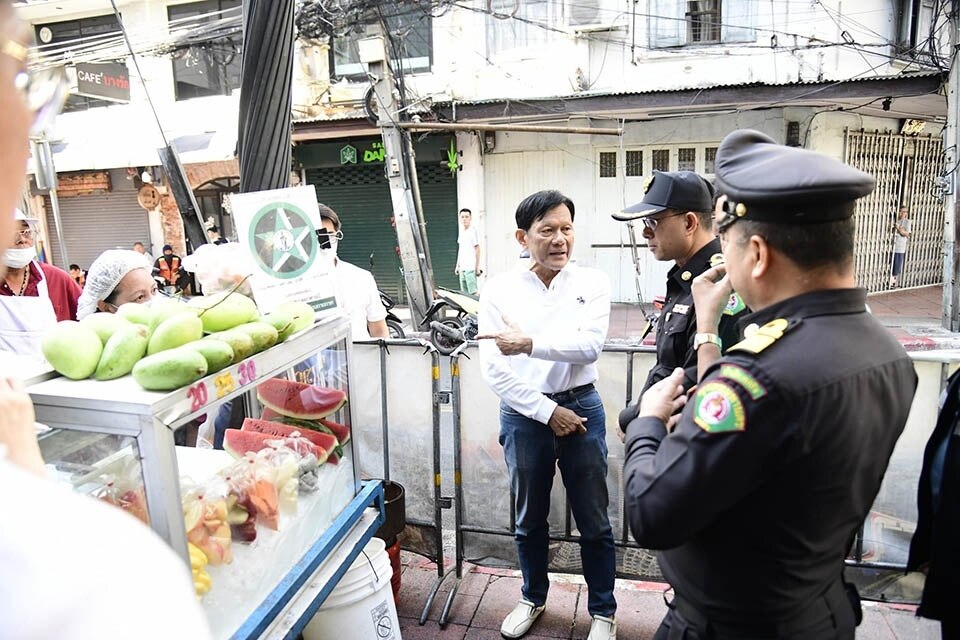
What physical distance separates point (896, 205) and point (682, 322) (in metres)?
13.1

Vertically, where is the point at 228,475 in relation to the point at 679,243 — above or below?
below

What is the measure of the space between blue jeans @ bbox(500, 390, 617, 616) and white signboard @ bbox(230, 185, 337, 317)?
1234 mm

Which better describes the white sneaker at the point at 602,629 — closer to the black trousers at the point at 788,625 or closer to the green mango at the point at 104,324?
the black trousers at the point at 788,625

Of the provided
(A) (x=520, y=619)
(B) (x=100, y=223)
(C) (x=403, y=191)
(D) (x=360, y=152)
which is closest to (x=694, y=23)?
(C) (x=403, y=191)

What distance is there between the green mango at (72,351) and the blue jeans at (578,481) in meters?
1.88

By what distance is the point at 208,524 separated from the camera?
1795 mm

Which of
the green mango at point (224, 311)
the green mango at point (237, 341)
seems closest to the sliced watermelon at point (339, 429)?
the green mango at point (224, 311)

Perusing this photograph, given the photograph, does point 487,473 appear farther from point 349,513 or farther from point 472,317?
point 472,317

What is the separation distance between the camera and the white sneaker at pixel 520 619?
3033mm

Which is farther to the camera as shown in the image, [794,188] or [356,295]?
[356,295]

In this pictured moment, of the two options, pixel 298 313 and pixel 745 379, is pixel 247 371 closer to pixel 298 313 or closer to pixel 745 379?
pixel 298 313

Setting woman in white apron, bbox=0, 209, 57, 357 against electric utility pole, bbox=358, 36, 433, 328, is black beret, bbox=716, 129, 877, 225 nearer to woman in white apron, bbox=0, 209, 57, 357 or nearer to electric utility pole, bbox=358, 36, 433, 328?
Answer: woman in white apron, bbox=0, 209, 57, 357

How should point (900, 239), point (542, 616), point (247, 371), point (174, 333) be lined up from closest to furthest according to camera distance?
point (174, 333) → point (247, 371) → point (542, 616) → point (900, 239)

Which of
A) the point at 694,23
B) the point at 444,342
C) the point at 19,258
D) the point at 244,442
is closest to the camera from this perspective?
the point at 244,442
